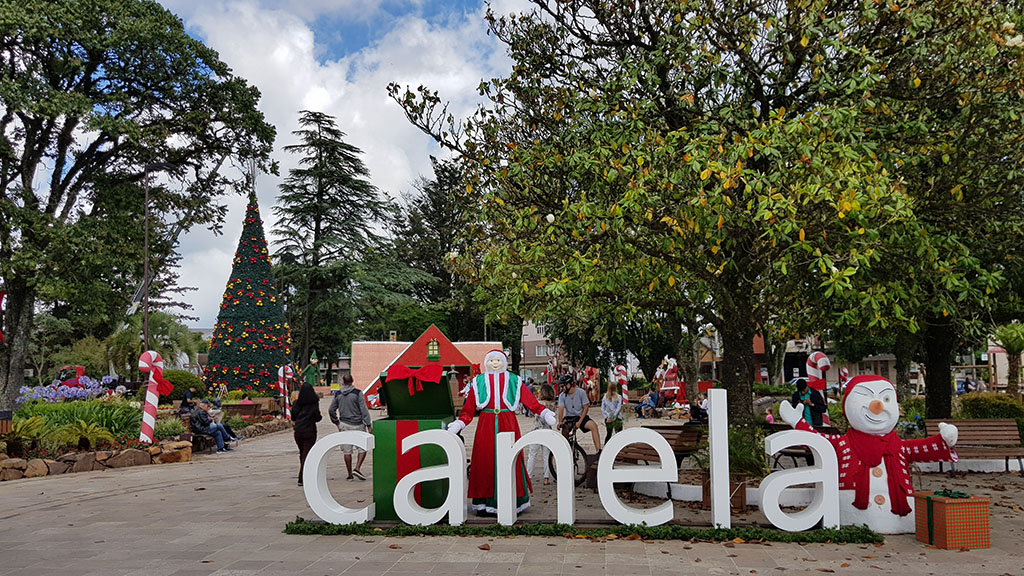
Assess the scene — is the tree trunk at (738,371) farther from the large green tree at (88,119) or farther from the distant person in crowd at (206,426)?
the large green tree at (88,119)

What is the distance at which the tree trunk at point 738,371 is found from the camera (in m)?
11.3

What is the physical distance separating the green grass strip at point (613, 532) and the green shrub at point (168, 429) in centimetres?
1010

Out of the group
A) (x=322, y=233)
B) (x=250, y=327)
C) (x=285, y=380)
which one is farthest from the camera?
(x=322, y=233)

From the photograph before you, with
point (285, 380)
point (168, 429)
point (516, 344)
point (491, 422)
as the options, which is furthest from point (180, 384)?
point (516, 344)

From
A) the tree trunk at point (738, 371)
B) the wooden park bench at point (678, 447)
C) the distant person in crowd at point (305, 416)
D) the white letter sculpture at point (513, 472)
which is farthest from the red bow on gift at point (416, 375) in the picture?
the tree trunk at point (738, 371)

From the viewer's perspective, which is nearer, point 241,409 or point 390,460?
point 390,460

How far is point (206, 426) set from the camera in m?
17.3

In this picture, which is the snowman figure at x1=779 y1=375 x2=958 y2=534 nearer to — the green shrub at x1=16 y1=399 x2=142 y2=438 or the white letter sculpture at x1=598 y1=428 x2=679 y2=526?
the white letter sculpture at x1=598 y1=428 x2=679 y2=526

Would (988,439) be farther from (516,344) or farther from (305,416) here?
(516,344)

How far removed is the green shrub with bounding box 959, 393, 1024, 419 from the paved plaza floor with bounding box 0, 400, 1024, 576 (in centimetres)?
558

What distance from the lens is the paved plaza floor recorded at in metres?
6.53

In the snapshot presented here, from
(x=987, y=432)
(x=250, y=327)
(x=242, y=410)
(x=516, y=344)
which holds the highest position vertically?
(x=250, y=327)

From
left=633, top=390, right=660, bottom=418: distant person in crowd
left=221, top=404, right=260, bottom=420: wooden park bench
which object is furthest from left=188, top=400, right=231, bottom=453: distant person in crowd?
left=633, top=390, right=660, bottom=418: distant person in crowd

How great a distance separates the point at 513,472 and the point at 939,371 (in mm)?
11002
